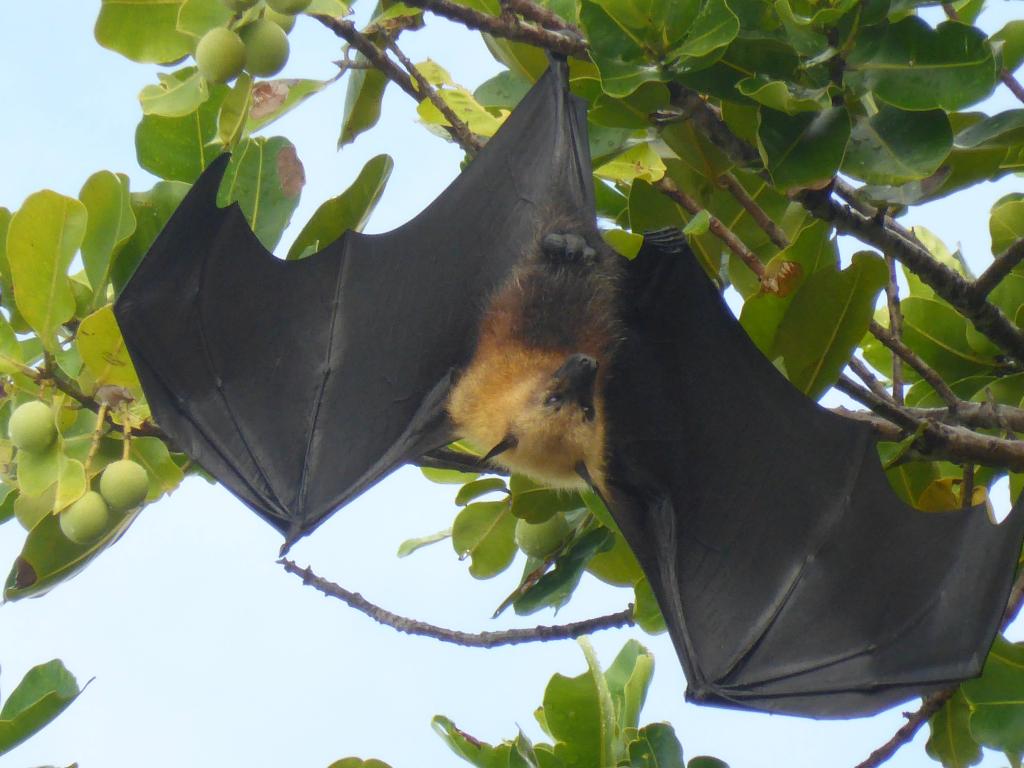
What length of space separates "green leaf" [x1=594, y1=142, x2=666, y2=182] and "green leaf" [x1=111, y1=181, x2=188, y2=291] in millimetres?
1498

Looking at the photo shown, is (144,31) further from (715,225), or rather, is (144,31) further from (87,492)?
(715,225)

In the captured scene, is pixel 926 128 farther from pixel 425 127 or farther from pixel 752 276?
pixel 425 127

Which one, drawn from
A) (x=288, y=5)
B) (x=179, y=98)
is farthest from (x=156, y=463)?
(x=288, y=5)

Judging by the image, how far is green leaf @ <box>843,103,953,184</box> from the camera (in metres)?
2.84

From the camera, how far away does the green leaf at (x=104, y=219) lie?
325 centimetres

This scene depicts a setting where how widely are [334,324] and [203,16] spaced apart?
4.39 ft

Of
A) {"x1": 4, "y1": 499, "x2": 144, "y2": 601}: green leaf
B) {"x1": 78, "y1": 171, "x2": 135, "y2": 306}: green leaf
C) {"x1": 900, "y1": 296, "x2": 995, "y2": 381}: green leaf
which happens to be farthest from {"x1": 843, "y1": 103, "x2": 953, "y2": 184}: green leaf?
{"x1": 4, "y1": 499, "x2": 144, "y2": 601}: green leaf

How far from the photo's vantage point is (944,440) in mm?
3162

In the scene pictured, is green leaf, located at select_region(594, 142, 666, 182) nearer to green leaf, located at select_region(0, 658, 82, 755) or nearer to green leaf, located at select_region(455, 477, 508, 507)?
green leaf, located at select_region(455, 477, 508, 507)

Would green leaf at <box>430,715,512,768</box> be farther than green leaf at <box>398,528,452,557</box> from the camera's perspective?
No

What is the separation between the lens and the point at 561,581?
376 centimetres

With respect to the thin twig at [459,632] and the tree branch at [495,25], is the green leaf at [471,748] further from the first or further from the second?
the tree branch at [495,25]

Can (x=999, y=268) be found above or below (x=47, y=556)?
above

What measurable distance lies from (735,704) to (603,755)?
506 millimetres
